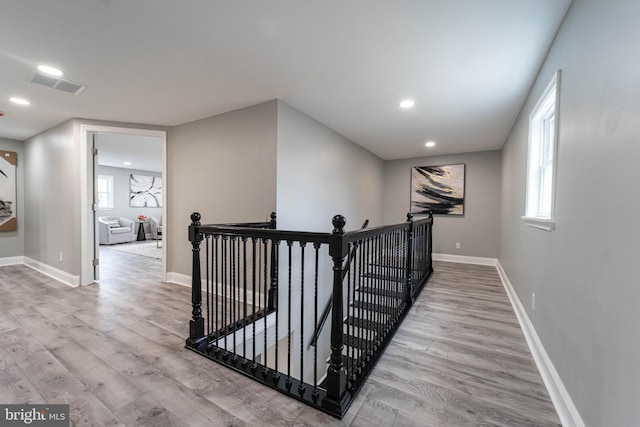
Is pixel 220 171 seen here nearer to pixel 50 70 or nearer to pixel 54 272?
pixel 50 70

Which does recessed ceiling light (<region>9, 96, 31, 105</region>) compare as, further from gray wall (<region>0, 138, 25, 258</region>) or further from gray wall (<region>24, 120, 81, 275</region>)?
gray wall (<region>0, 138, 25, 258</region>)

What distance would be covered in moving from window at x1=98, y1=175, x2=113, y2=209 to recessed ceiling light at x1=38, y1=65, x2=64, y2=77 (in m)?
7.27

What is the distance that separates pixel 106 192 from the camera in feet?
27.4

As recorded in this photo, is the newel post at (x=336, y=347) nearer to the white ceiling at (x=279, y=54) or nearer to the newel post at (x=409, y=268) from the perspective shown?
the white ceiling at (x=279, y=54)

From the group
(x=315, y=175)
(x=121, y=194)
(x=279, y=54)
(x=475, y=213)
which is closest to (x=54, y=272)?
(x=315, y=175)

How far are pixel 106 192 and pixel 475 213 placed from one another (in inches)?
406

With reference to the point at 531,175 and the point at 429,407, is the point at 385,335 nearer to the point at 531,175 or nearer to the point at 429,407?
the point at 429,407

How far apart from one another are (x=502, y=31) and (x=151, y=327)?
3622 mm

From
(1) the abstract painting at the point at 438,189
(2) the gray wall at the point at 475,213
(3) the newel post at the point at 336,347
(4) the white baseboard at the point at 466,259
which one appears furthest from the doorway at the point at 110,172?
(4) the white baseboard at the point at 466,259

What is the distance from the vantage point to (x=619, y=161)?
106 cm

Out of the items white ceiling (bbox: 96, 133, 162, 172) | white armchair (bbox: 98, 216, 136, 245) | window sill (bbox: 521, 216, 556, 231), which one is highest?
white ceiling (bbox: 96, 133, 162, 172)

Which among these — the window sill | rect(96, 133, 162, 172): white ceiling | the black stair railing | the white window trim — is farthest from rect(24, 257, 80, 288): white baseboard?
the window sill

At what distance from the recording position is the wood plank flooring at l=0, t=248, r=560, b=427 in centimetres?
144

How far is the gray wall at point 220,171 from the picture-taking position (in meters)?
3.01
